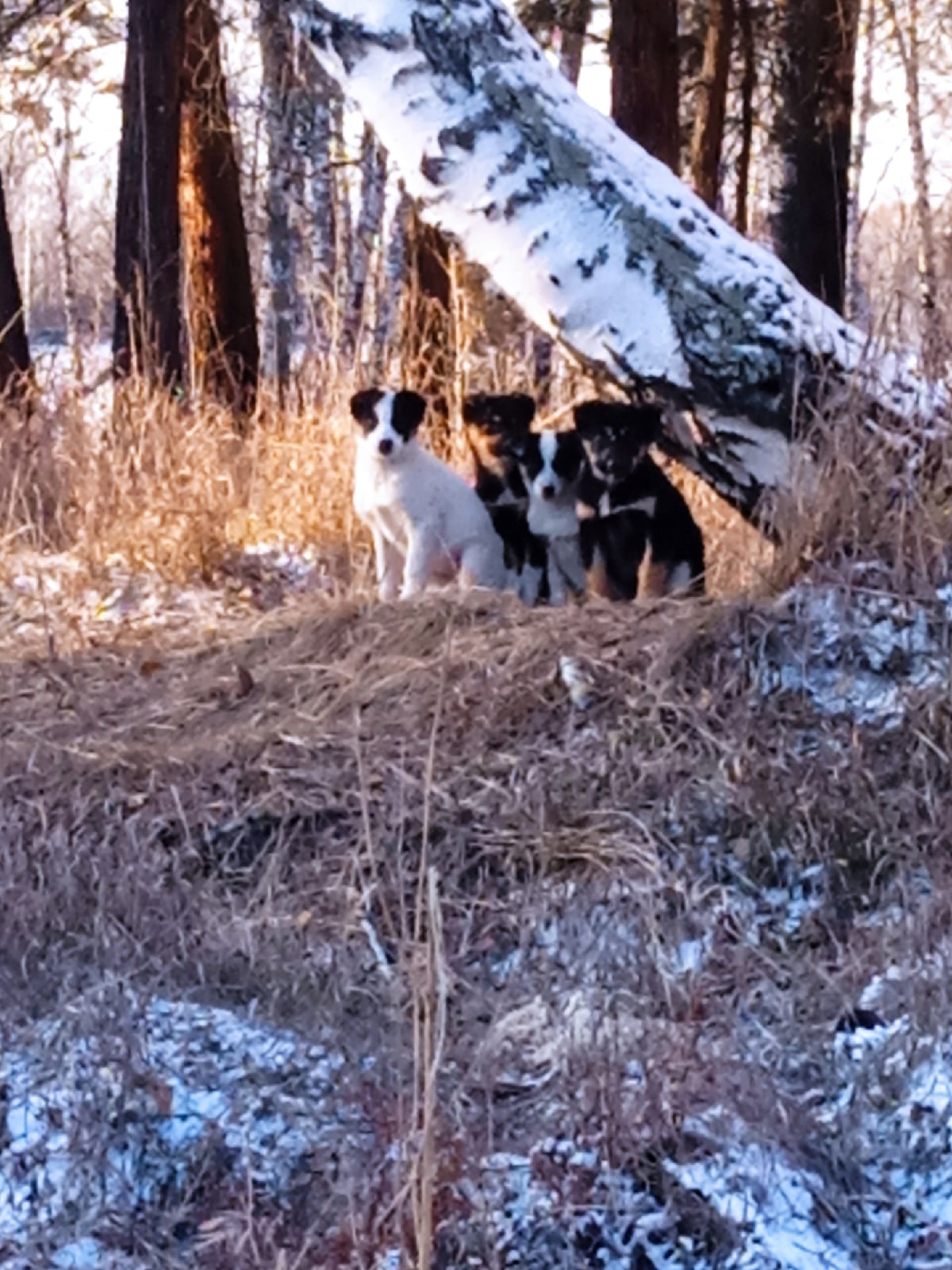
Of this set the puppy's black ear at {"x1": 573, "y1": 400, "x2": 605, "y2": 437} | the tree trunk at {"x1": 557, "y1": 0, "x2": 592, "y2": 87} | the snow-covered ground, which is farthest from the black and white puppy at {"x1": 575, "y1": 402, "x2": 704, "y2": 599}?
the tree trunk at {"x1": 557, "y1": 0, "x2": 592, "y2": 87}

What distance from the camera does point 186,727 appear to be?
460 centimetres

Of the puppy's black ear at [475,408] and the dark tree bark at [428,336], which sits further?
the dark tree bark at [428,336]

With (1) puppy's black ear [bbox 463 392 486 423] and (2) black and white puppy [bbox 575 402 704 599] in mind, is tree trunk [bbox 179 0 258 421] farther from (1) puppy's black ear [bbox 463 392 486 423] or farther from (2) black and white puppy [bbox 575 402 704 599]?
(2) black and white puppy [bbox 575 402 704 599]

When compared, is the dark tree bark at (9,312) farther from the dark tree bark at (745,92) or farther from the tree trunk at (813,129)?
the dark tree bark at (745,92)

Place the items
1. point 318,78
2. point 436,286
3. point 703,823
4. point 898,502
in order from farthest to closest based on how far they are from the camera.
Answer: point 318,78 → point 436,286 → point 898,502 → point 703,823

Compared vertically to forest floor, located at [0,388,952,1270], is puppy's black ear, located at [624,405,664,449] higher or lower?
higher

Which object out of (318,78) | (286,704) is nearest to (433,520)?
(286,704)

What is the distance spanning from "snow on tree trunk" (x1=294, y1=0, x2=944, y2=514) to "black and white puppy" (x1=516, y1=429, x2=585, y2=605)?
36cm

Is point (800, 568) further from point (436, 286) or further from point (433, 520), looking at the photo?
point (436, 286)

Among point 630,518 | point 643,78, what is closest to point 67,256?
point 643,78

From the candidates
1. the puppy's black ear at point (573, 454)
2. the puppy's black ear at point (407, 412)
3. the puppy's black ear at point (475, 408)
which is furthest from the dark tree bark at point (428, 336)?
the puppy's black ear at point (573, 454)

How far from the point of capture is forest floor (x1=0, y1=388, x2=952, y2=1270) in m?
2.63

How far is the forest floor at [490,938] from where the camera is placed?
2.63 metres

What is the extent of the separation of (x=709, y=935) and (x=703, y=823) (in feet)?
1.29
